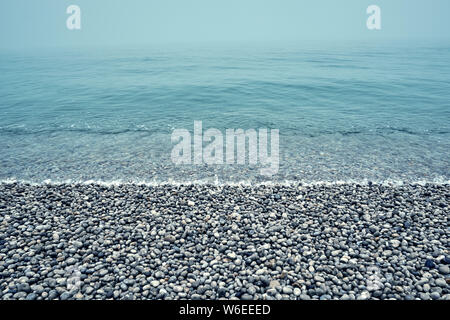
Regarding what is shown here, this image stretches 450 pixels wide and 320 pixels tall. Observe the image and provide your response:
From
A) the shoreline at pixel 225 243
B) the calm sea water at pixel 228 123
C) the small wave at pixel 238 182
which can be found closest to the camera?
the shoreline at pixel 225 243

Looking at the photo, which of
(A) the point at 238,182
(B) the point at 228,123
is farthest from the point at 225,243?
(B) the point at 228,123

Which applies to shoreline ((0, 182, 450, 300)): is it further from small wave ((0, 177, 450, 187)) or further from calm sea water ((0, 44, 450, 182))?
calm sea water ((0, 44, 450, 182))

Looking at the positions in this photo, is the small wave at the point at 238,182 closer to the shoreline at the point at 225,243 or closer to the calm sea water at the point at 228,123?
the calm sea water at the point at 228,123

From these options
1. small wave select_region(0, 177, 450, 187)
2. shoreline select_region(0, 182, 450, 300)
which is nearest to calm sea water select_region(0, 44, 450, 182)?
small wave select_region(0, 177, 450, 187)

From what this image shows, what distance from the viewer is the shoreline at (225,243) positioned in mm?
6250

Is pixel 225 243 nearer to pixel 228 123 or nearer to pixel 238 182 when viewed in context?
pixel 238 182

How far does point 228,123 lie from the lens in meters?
22.8

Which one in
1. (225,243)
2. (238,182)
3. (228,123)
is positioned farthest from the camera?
(228,123)

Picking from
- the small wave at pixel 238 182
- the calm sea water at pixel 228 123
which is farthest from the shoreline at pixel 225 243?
the calm sea water at pixel 228 123

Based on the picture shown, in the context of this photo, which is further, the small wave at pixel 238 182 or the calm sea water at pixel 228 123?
the calm sea water at pixel 228 123

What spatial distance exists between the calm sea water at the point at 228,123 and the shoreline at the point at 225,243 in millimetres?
2642

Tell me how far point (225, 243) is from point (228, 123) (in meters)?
16.1
